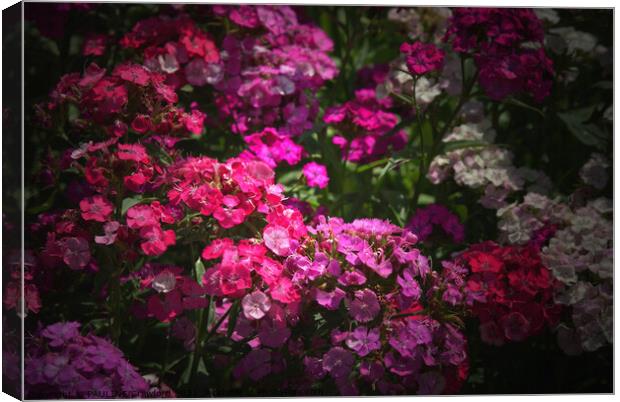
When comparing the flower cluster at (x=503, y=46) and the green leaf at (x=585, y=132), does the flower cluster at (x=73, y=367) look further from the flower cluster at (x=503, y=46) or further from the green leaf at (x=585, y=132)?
the green leaf at (x=585, y=132)

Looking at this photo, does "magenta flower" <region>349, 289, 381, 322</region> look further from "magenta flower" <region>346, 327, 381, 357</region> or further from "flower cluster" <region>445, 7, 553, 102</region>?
"flower cluster" <region>445, 7, 553, 102</region>

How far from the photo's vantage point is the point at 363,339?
79.3 inches

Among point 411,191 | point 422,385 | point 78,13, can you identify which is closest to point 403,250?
point 422,385

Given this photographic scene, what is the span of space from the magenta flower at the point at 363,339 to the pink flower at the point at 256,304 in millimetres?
242

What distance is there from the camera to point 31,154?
2164 mm

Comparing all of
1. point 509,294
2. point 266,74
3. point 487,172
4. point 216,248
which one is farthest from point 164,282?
point 487,172

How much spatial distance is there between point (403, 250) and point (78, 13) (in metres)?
1.24

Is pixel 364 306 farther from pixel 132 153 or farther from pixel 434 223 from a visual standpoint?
pixel 132 153

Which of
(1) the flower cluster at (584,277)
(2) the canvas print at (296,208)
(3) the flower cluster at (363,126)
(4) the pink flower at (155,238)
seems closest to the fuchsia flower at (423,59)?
(2) the canvas print at (296,208)

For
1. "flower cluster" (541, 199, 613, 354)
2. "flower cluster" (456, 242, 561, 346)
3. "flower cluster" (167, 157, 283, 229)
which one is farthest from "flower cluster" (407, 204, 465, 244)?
"flower cluster" (167, 157, 283, 229)

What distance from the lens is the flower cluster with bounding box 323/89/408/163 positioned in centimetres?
236

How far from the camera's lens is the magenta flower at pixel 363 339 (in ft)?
6.60

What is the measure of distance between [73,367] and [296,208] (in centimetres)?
73

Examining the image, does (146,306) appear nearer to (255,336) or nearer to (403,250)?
(255,336)
